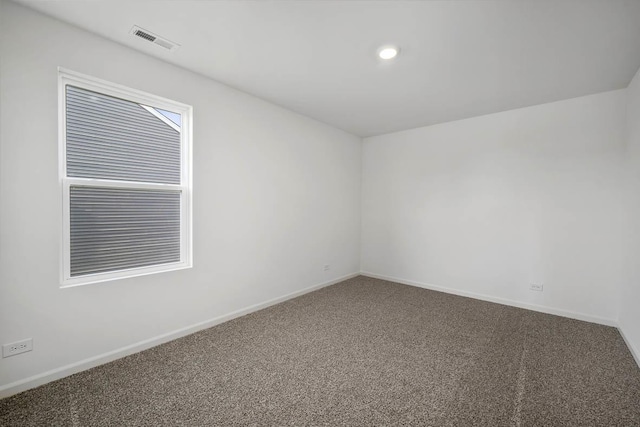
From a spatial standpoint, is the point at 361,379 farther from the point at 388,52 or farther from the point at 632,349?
the point at 388,52

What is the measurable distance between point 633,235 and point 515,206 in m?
1.11

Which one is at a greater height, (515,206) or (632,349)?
(515,206)

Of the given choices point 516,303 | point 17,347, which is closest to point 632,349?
point 516,303

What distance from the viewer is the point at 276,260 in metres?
3.62

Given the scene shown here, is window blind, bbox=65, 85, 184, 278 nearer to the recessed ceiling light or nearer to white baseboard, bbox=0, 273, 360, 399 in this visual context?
white baseboard, bbox=0, 273, 360, 399

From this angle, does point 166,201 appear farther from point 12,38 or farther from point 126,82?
point 12,38

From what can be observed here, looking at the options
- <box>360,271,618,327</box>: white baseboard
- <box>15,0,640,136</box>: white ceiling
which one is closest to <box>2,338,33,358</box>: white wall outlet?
<box>15,0,640,136</box>: white ceiling

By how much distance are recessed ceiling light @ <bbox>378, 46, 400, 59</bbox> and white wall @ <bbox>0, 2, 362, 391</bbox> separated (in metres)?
1.63

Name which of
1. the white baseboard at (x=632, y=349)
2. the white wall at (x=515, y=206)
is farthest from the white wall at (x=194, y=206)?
the white baseboard at (x=632, y=349)

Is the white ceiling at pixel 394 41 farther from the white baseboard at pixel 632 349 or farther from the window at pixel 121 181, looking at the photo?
the white baseboard at pixel 632 349

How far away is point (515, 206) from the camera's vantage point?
3594mm

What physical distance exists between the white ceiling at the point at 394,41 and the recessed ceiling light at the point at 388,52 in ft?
0.26

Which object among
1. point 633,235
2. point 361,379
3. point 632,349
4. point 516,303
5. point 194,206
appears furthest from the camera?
point 516,303

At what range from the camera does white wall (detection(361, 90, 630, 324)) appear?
306 centimetres
